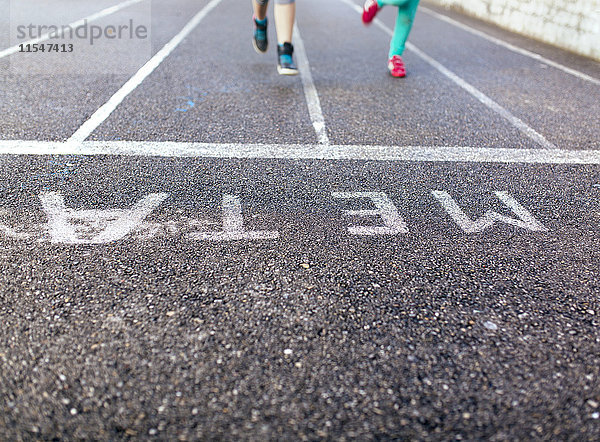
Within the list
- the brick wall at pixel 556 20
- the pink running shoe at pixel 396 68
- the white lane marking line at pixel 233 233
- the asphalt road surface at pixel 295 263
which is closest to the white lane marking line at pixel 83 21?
the asphalt road surface at pixel 295 263

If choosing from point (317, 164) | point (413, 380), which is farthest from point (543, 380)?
point (317, 164)

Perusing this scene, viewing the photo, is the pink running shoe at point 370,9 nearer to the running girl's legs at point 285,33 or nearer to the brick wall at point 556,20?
the running girl's legs at point 285,33

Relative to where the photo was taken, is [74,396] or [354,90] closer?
[74,396]

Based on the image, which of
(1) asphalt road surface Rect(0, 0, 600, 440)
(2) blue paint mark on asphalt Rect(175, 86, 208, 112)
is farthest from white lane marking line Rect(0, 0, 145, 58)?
(2) blue paint mark on asphalt Rect(175, 86, 208, 112)

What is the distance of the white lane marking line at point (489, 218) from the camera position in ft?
9.98

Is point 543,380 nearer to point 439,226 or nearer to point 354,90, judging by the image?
point 439,226

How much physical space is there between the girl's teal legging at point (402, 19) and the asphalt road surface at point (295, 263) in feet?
3.46

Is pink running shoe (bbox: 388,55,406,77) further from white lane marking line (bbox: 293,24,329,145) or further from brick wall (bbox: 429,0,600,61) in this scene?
brick wall (bbox: 429,0,600,61)

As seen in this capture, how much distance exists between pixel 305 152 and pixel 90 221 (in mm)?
1712

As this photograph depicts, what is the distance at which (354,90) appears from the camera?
582 centimetres

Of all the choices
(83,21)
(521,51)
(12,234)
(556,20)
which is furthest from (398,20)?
(83,21)

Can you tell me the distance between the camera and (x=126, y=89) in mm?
5516

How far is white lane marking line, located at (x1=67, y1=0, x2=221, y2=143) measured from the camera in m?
4.30

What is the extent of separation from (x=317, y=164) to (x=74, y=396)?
2441mm
